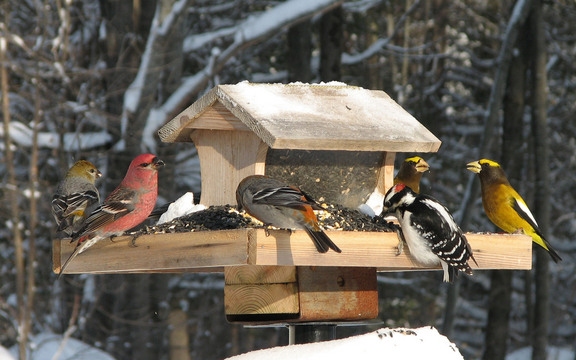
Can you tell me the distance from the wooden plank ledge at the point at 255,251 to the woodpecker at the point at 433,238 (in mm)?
78

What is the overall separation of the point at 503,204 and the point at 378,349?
372 cm

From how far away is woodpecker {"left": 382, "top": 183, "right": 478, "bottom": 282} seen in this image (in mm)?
4789

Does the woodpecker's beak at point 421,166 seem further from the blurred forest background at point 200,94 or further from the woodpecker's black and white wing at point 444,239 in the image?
the blurred forest background at point 200,94

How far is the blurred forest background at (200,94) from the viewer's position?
11.3m

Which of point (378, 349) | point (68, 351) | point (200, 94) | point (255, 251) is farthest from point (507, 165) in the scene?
point (378, 349)

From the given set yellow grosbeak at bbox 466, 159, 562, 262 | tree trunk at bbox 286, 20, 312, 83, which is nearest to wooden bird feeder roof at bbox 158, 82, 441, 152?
yellow grosbeak at bbox 466, 159, 562, 262

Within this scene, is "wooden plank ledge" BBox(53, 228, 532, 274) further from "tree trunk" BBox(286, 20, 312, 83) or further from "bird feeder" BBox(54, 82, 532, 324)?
"tree trunk" BBox(286, 20, 312, 83)

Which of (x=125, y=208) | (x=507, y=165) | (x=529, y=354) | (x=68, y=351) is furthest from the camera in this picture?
(x=529, y=354)

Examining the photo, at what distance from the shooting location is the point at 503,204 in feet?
23.7

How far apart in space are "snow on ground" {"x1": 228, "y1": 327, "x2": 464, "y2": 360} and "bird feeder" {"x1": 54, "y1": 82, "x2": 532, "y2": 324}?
512 millimetres

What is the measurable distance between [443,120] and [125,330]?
7.98 meters

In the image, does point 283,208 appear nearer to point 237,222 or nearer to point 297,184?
point 237,222

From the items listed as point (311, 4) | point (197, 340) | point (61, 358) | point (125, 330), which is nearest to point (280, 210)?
point (311, 4)

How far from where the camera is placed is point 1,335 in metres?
11.1
